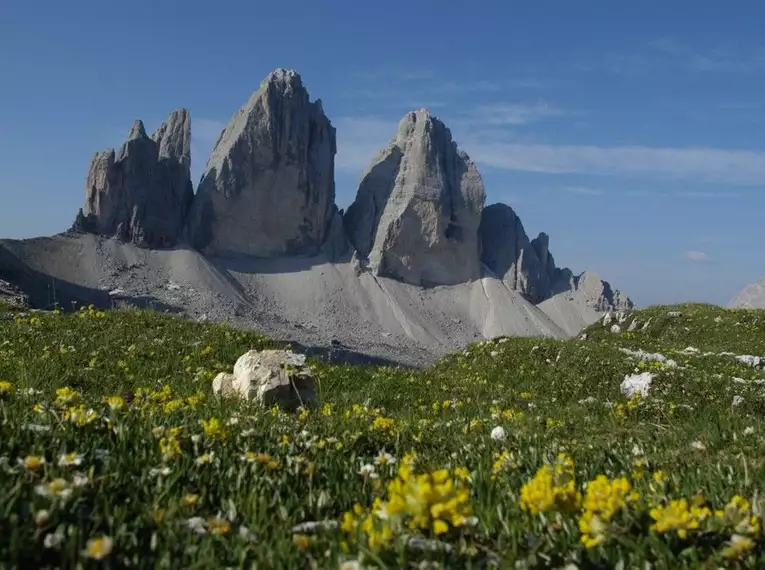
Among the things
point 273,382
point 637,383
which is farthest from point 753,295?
point 273,382

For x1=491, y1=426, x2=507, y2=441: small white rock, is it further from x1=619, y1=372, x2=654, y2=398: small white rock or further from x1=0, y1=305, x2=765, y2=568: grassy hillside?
x1=619, y1=372, x2=654, y2=398: small white rock

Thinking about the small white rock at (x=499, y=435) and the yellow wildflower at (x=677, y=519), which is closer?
the yellow wildflower at (x=677, y=519)

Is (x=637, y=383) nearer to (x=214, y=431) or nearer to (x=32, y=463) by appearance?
(x=214, y=431)

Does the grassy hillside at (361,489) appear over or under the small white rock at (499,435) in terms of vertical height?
over

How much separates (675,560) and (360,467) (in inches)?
103

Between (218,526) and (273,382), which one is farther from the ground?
(218,526)

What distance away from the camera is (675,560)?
298 centimetres

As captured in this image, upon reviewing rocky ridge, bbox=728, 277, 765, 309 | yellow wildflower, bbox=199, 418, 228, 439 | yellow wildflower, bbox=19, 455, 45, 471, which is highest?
rocky ridge, bbox=728, 277, 765, 309

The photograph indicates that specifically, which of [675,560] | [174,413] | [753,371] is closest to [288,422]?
[174,413]

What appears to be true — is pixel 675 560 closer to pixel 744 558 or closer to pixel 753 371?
pixel 744 558

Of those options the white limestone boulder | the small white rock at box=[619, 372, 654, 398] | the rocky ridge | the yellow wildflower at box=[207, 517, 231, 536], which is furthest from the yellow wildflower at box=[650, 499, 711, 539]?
the rocky ridge

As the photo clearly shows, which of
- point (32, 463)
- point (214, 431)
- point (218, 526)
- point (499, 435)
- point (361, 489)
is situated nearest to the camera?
point (218, 526)

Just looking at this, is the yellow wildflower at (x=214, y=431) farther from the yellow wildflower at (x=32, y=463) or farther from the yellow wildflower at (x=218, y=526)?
the yellow wildflower at (x=218, y=526)

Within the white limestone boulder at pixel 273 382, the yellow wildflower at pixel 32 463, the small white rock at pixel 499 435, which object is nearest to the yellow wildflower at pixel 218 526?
the yellow wildflower at pixel 32 463
